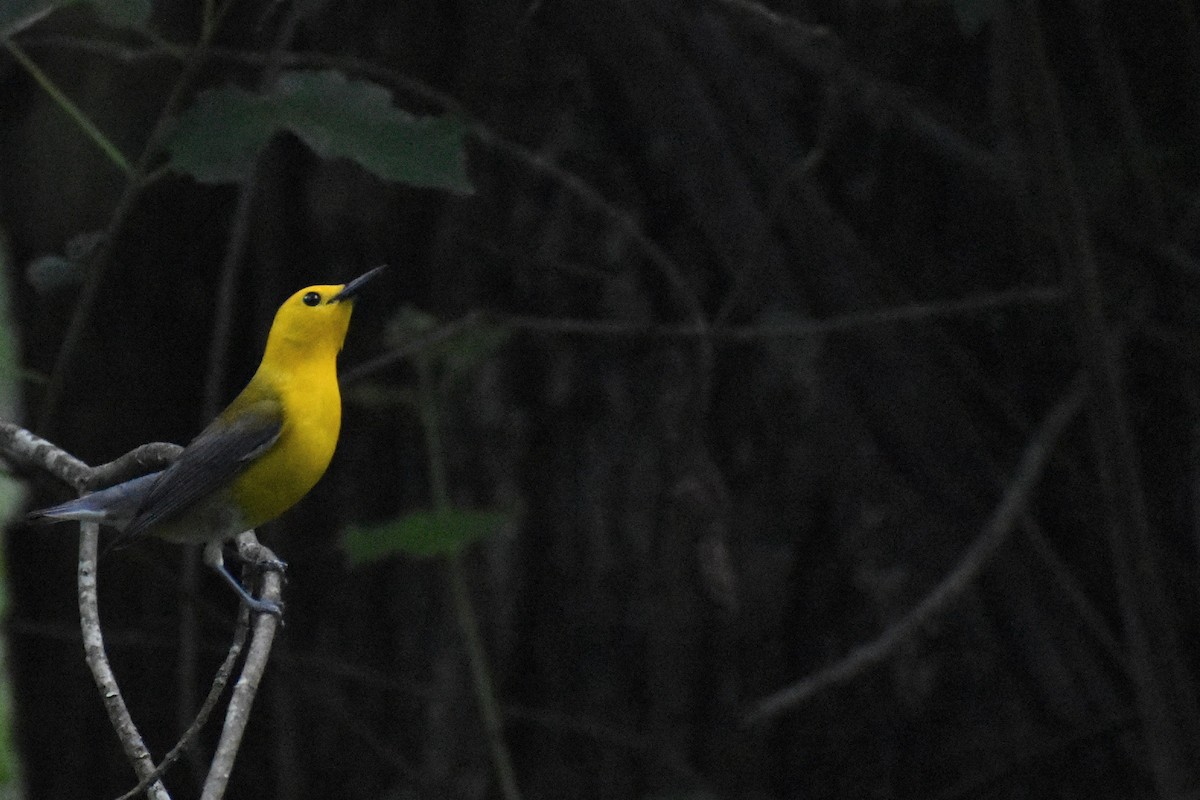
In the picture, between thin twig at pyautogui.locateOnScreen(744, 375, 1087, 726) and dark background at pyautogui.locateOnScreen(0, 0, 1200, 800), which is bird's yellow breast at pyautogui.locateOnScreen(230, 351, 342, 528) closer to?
dark background at pyautogui.locateOnScreen(0, 0, 1200, 800)

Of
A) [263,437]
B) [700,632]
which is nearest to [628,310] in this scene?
[700,632]

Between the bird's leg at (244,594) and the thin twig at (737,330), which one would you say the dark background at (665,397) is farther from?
the bird's leg at (244,594)

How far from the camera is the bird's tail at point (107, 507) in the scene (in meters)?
2.57

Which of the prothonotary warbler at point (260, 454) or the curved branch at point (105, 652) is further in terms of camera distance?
the prothonotary warbler at point (260, 454)

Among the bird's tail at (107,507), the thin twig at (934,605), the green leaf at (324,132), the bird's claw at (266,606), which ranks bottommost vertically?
the thin twig at (934,605)

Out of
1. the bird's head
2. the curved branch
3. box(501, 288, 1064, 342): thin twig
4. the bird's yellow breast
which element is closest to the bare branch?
the curved branch

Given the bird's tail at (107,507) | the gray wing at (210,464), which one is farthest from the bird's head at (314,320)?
the bird's tail at (107,507)

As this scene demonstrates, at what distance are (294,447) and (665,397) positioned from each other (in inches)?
77.5

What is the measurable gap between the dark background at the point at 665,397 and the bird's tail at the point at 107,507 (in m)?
0.81

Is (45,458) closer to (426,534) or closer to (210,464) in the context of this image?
(210,464)

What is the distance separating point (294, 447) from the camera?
255cm

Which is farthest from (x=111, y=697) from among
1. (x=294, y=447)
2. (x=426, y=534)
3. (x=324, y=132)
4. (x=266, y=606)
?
(x=426, y=534)

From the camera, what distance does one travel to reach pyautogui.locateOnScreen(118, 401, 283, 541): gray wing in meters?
2.60

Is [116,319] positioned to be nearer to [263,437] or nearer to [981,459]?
[263,437]
